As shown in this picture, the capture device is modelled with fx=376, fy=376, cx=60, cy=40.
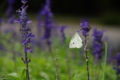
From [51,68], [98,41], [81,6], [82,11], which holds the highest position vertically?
[81,6]

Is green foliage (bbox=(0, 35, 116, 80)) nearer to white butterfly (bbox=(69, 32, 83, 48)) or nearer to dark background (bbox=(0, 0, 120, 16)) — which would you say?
white butterfly (bbox=(69, 32, 83, 48))

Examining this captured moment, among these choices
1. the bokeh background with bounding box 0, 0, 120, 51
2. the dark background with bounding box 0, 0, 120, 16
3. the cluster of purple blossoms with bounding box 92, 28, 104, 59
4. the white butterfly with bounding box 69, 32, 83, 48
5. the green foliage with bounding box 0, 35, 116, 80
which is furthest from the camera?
the dark background with bounding box 0, 0, 120, 16

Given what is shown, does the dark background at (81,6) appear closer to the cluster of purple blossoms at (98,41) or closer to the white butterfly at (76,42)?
the cluster of purple blossoms at (98,41)

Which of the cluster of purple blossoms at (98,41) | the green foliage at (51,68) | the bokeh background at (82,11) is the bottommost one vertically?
the green foliage at (51,68)

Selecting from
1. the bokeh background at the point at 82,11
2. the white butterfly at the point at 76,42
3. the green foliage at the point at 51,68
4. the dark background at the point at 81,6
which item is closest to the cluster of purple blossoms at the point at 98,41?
the green foliage at the point at 51,68

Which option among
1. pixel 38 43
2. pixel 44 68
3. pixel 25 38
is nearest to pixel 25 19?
pixel 25 38

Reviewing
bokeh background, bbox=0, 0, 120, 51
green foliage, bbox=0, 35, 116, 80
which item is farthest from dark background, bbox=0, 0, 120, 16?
green foliage, bbox=0, 35, 116, 80

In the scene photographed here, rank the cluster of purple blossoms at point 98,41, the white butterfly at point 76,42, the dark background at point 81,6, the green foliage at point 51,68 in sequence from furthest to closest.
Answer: the dark background at point 81,6 < the green foliage at point 51,68 < the cluster of purple blossoms at point 98,41 < the white butterfly at point 76,42

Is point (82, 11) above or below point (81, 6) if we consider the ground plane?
below

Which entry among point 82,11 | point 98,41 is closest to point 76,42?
point 98,41

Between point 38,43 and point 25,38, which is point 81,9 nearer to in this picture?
point 38,43

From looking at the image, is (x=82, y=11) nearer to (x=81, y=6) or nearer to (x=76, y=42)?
(x=81, y=6)
